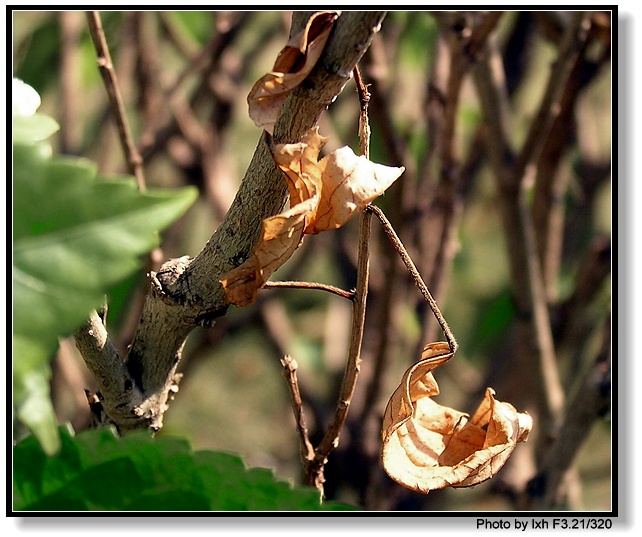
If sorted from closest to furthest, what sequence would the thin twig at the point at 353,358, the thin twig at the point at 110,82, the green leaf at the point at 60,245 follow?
1. the green leaf at the point at 60,245
2. the thin twig at the point at 353,358
3. the thin twig at the point at 110,82

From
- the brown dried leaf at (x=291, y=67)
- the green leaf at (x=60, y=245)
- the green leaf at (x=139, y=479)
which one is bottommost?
the green leaf at (x=139, y=479)

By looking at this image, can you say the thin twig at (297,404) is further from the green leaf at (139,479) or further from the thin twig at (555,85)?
the thin twig at (555,85)

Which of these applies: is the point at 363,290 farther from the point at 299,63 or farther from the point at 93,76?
the point at 93,76

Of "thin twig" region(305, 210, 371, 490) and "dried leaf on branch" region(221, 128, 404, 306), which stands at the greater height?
"dried leaf on branch" region(221, 128, 404, 306)

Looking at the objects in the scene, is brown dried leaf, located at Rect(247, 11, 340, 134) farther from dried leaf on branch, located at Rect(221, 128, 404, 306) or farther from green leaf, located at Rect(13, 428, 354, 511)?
green leaf, located at Rect(13, 428, 354, 511)

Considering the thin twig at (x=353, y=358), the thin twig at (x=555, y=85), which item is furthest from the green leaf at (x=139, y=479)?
the thin twig at (x=555, y=85)

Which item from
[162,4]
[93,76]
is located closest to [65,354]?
[93,76]

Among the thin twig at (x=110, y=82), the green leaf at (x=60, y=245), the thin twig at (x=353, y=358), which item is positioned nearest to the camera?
the green leaf at (x=60, y=245)

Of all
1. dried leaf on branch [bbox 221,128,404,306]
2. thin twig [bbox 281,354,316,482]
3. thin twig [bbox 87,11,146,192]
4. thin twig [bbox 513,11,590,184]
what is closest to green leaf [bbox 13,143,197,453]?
dried leaf on branch [bbox 221,128,404,306]
